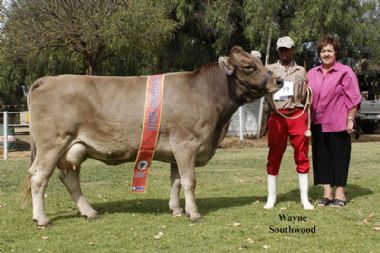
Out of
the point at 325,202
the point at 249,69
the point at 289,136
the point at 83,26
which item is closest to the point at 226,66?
the point at 249,69

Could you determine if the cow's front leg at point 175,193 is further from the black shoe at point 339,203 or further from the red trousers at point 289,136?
the black shoe at point 339,203

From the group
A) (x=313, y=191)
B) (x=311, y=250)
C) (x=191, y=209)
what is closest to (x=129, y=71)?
(x=313, y=191)

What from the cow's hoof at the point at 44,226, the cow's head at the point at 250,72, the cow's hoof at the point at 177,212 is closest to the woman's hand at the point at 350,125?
the cow's head at the point at 250,72

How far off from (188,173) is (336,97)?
96.0 inches

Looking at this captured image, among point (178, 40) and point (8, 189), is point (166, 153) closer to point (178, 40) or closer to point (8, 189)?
point (8, 189)

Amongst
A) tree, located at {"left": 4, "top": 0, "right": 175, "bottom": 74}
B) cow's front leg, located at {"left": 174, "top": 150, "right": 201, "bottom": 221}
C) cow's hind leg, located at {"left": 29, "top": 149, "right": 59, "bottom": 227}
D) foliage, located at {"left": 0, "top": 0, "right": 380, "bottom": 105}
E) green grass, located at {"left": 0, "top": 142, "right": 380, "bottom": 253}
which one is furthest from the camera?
foliage, located at {"left": 0, "top": 0, "right": 380, "bottom": 105}

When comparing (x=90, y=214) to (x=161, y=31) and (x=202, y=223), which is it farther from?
(x=161, y=31)

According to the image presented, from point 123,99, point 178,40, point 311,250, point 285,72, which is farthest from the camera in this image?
point 178,40

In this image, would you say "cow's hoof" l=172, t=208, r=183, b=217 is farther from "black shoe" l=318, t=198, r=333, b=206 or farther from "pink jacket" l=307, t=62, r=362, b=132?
"pink jacket" l=307, t=62, r=362, b=132

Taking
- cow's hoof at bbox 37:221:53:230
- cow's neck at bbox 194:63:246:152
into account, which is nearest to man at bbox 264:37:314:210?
cow's neck at bbox 194:63:246:152

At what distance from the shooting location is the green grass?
5980mm

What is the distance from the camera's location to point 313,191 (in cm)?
944

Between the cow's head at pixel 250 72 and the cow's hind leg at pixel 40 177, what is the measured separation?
8.00ft

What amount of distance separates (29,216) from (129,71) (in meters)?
19.2
